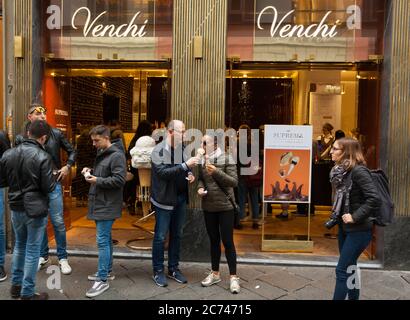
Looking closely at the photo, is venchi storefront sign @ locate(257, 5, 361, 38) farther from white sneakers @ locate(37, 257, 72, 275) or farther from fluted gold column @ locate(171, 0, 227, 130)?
white sneakers @ locate(37, 257, 72, 275)

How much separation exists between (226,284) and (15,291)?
91.3 inches

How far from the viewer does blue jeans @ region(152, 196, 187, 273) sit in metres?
5.14

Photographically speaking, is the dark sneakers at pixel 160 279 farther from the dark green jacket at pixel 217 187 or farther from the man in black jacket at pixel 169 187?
the dark green jacket at pixel 217 187

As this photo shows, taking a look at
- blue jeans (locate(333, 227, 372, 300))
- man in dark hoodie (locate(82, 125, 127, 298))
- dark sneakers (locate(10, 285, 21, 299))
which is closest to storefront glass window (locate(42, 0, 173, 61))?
man in dark hoodie (locate(82, 125, 127, 298))

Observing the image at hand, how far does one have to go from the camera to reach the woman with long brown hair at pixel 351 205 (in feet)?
13.0

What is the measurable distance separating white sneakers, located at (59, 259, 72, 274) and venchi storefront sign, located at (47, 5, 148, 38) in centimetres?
317

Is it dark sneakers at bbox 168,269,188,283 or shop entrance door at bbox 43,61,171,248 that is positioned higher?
shop entrance door at bbox 43,61,171,248

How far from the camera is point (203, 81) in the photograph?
594 centimetres

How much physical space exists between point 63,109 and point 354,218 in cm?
492

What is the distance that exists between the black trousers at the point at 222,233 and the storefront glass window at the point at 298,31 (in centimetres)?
240

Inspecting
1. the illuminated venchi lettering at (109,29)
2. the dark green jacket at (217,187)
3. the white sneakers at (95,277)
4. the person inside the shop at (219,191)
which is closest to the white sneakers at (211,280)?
the person inside the shop at (219,191)

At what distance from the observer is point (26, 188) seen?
14.4ft

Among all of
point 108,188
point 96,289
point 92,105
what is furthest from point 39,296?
point 92,105

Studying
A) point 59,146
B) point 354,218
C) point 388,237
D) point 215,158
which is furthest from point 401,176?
point 59,146
